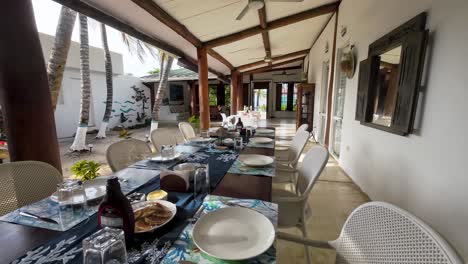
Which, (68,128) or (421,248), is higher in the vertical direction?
(421,248)

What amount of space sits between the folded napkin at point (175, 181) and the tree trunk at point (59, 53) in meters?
2.94

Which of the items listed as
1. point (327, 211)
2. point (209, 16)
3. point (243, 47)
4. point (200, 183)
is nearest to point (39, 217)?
point (200, 183)

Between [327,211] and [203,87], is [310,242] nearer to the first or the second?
[327,211]

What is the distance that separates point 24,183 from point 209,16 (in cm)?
295

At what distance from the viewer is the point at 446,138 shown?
1.35m

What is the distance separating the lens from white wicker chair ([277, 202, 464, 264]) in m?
0.56

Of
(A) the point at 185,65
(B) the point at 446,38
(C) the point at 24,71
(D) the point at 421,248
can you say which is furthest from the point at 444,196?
(A) the point at 185,65

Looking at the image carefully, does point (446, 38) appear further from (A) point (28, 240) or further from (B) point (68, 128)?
(B) point (68, 128)

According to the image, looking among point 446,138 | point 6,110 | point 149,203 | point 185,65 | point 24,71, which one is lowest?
point 149,203

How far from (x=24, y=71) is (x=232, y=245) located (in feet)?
5.62

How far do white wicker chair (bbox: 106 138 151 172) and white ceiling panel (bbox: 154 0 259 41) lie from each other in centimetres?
183

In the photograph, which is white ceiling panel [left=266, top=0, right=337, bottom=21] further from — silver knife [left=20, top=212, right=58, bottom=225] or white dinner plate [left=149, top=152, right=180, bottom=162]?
silver knife [left=20, top=212, right=58, bottom=225]

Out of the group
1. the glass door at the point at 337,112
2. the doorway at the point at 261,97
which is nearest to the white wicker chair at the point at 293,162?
the glass door at the point at 337,112

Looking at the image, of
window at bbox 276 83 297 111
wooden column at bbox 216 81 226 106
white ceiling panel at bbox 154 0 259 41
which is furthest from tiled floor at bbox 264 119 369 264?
wooden column at bbox 216 81 226 106
